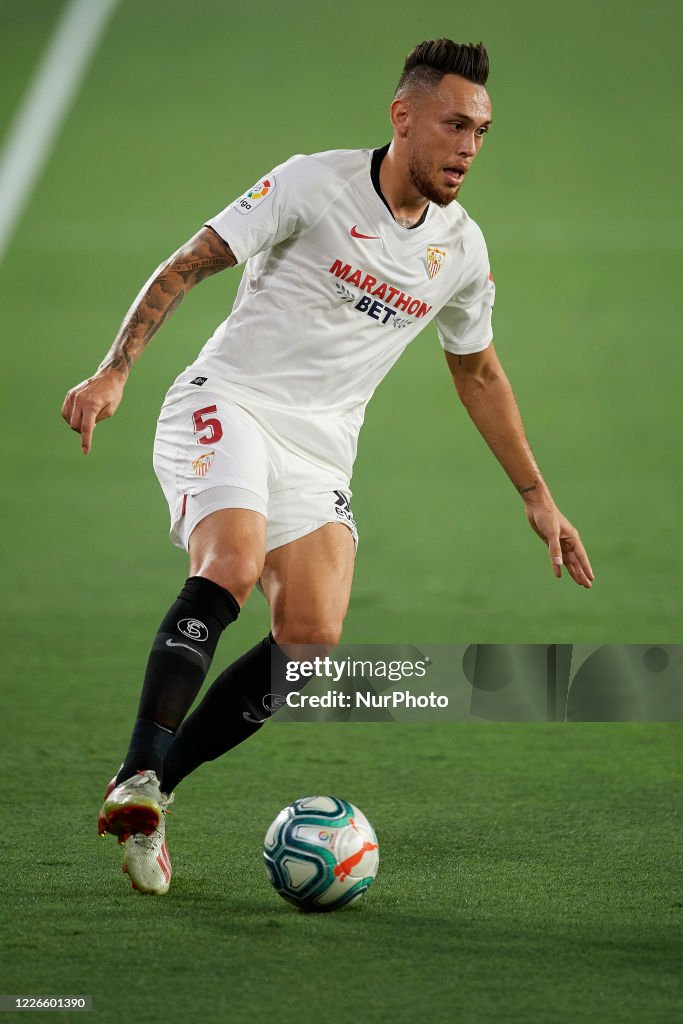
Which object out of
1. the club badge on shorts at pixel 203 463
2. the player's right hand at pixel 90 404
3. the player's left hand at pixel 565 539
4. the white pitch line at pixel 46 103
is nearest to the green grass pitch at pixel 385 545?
the white pitch line at pixel 46 103

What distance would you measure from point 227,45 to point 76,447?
839 cm

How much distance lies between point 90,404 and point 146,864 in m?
1.17

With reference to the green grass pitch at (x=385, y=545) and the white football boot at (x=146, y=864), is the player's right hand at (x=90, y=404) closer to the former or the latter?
the white football boot at (x=146, y=864)

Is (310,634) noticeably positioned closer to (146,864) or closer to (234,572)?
(234,572)

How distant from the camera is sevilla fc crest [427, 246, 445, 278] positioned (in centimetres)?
466

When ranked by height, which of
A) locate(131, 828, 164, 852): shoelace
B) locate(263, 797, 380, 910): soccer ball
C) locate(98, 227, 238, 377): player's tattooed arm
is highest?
locate(98, 227, 238, 377): player's tattooed arm

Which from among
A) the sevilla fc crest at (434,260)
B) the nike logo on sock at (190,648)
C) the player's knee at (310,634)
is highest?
the sevilla fc crest at (434,260)

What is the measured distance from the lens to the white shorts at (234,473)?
4.14 meters

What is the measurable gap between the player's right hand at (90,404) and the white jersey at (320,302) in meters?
0.63

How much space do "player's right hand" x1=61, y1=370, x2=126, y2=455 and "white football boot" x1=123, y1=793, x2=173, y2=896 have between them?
3.24 ft

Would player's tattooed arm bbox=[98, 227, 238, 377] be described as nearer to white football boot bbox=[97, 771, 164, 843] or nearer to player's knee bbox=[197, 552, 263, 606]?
player's knee bbox=[197, 552, 263, 606]

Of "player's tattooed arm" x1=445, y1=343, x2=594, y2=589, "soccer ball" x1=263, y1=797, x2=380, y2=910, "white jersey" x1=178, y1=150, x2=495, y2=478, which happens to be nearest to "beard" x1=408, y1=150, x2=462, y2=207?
"white jersey" x1=178, y1=150, x2=495, y2=478

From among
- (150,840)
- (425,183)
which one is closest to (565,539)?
(425,183)

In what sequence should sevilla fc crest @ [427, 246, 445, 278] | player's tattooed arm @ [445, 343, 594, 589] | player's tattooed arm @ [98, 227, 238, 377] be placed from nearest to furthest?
player's tattooed arm @ [98, 227, 238, 377]
sevilla fc crest @ [427, 246, 445, 278]
player's tattooed arm @ [445, 343, 594, 589]
